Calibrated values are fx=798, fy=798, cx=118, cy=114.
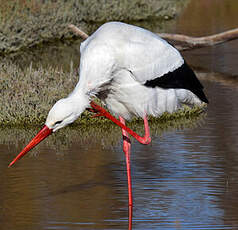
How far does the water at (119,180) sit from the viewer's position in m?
6.79

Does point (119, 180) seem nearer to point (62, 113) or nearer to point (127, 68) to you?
point (127, 68)

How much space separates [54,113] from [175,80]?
185cm

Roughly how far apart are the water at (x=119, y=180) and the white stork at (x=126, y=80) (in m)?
0.36

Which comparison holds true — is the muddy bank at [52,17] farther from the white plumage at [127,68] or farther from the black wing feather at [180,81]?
the white plumage at [127,68]

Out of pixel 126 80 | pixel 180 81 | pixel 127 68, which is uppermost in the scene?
pixel 127 68

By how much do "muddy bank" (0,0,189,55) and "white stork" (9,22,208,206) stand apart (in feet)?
33.5

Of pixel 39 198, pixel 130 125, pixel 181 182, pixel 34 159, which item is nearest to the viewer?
pixel 39 198

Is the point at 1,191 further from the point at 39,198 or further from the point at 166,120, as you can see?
the point at 166,120

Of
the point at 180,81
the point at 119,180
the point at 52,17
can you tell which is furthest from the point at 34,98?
the point at 52,17

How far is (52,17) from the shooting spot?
785 inches

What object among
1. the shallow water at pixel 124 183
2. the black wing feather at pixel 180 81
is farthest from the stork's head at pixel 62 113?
the black wing feather at pixel 180 81

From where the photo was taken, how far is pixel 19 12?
63.5 ft

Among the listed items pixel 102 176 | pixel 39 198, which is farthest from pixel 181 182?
pixel 39 198

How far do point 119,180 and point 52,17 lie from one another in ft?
40.4
